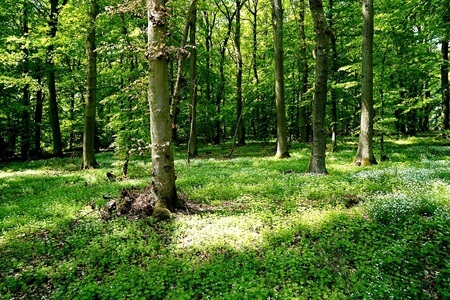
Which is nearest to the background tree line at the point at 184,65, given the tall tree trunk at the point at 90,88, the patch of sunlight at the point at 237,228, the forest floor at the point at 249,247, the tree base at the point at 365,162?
the tall tree trunk at the point at 90,88

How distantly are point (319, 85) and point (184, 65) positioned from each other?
1487cm

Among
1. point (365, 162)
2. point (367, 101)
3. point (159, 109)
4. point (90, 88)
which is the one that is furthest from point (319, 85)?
point (90, 88)

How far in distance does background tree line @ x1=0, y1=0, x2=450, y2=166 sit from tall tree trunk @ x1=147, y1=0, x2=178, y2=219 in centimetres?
31

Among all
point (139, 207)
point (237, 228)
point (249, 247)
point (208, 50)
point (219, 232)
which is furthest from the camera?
point (208, 50)

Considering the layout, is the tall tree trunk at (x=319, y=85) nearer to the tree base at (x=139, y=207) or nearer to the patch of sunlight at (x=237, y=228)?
the patch of sunlight at (x=237, y=228)

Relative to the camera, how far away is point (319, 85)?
1004cm

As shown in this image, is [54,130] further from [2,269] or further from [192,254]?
[192,254]

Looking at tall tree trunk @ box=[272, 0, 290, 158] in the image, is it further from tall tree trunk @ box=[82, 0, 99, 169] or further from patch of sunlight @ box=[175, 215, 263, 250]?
patch of sunlight @ box=[175, 215, 263, 250]

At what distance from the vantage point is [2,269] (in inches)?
189

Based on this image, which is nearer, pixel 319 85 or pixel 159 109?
pixel 159 109

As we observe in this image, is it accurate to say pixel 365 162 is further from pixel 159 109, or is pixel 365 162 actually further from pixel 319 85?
pixel 159 109

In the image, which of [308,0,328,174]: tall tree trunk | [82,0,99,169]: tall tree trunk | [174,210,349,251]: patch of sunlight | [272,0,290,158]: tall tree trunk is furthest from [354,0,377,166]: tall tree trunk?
[82,0,99,169]: tall tree trunk

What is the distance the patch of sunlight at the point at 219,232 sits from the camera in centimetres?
530

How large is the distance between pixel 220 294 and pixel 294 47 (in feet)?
79.7
